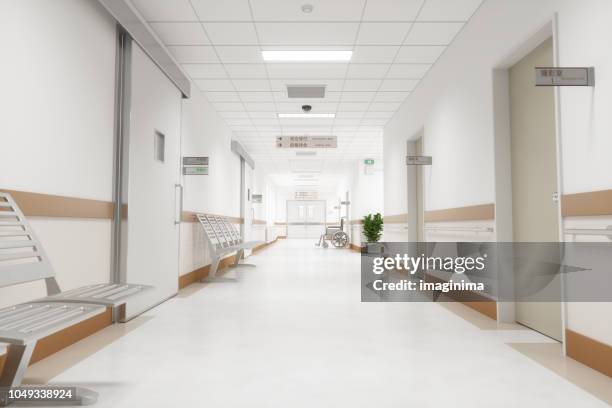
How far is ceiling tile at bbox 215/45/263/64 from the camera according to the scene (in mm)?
4975

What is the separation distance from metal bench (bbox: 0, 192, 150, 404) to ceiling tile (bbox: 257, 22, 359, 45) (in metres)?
3.17

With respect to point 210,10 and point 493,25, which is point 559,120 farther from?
point 210,10

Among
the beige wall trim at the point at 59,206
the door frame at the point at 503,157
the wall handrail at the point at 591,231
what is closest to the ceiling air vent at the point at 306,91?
the door frame at the point at 503,157

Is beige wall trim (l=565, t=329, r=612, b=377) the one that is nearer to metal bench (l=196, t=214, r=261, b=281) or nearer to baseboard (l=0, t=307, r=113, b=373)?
baseboard (l=0, t=307, r=113, b=373)

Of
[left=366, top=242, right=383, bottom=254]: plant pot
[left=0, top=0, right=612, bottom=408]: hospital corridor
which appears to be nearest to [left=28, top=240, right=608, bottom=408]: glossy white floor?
[left=0, top=0, right=612, bottom=408]: hospital corridor

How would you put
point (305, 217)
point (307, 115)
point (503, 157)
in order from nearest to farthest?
1. point (503, 157)
2. point (307, 115)
3. point (305, 217)

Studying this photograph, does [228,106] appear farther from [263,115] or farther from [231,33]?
[231,33]

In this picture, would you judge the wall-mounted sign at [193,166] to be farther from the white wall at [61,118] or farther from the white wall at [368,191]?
the white wall at [368,191]

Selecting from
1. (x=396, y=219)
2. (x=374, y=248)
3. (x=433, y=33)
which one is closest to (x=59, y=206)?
(x=433, y=33)

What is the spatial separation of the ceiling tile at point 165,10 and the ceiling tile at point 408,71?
274cm

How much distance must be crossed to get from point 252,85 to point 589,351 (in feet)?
17.3

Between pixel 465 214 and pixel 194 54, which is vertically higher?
pixel 194 54

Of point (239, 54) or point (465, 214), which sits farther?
point (239, 54)

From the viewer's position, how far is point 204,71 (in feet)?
18.8
